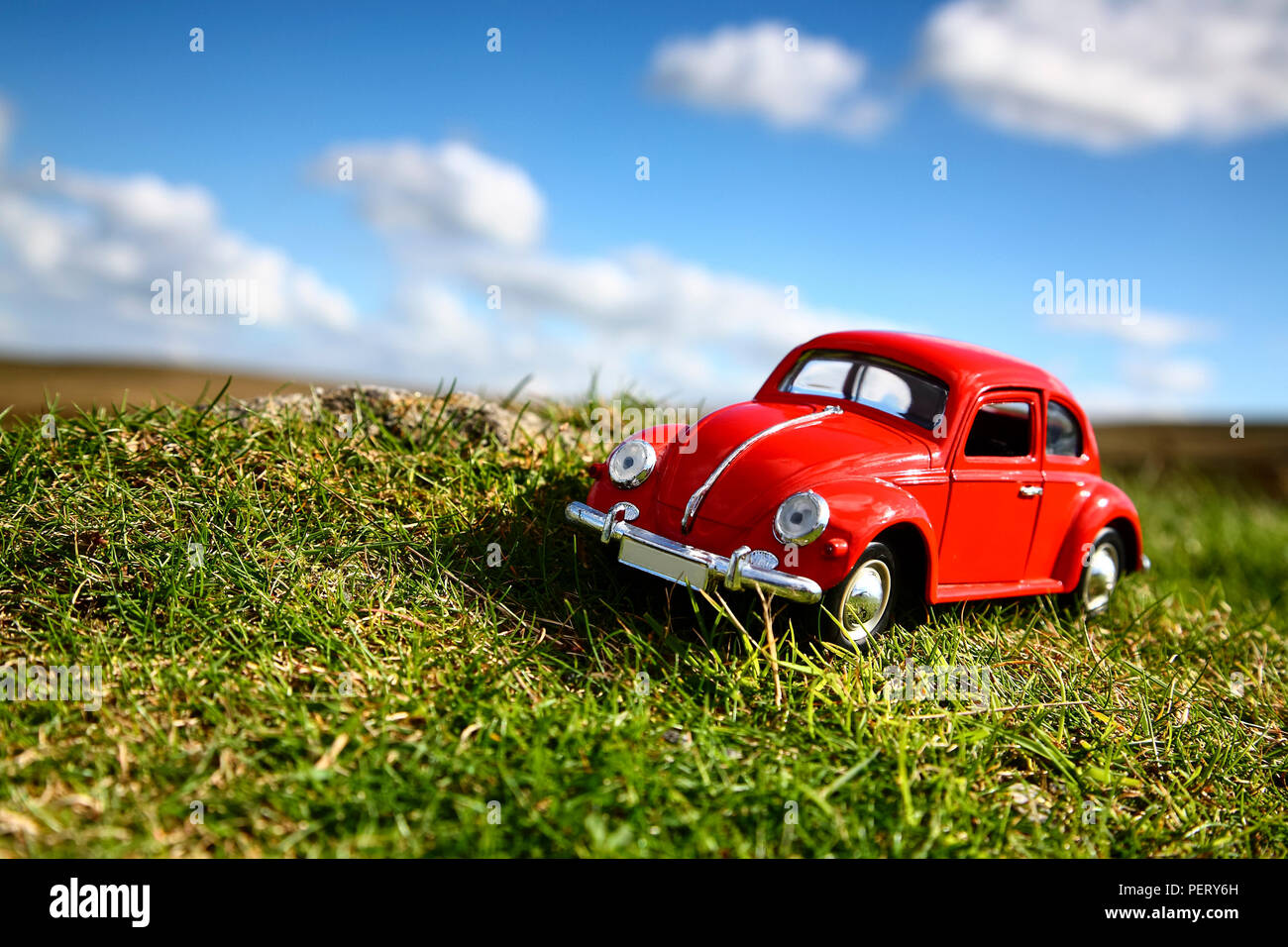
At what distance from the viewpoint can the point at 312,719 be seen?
3.55 m

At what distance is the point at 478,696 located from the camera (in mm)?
3705

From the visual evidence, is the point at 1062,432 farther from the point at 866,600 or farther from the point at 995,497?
the point at 866,600

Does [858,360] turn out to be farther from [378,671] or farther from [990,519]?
[378,671]

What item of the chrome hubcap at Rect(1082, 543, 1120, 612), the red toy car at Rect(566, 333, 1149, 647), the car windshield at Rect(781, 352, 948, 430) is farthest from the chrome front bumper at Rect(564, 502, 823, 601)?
the chrome hubcap at Rect(1082, 543, 1120, 612)

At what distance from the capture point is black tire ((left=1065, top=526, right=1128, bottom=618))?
561 centimetres

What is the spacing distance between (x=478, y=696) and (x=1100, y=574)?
408cm

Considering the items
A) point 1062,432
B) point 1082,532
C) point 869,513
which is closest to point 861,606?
point 869,513

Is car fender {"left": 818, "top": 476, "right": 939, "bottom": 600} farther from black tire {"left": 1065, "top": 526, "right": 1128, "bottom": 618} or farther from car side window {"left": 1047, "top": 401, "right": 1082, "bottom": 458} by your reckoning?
black tire {"left": 1065, "top": 526, "right": 1128, "bottom": 618}

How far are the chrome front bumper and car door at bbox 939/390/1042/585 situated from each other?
112cm

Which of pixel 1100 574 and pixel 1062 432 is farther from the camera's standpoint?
pixel 1100 574

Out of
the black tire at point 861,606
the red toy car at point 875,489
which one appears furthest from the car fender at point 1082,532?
the black tire at point 861,606

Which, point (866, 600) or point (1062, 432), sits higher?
point (1062, 432)
